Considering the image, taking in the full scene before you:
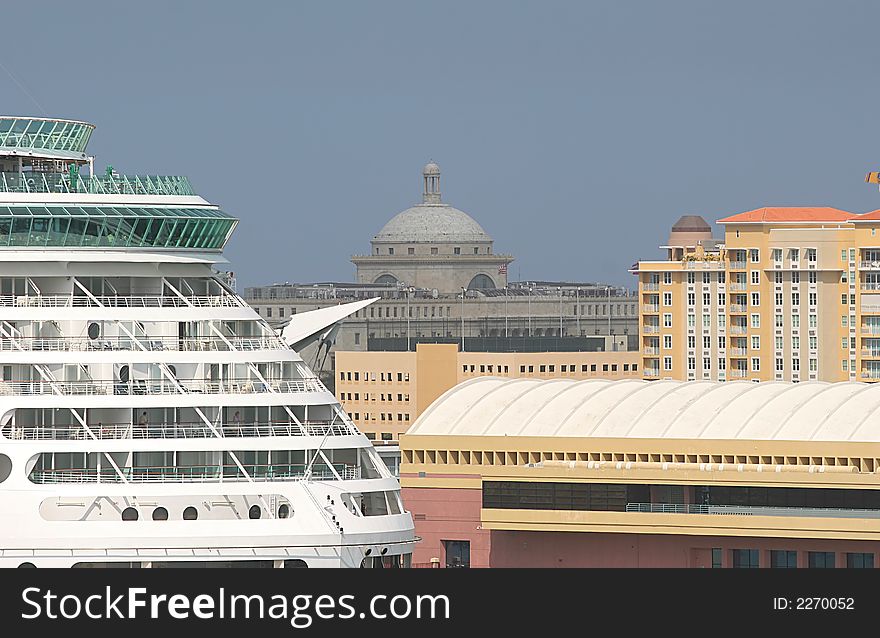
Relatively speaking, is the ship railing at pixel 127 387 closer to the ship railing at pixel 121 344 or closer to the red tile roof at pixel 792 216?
the ship railing at pixel 121 344

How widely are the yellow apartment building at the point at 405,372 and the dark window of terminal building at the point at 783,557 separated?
6964cm

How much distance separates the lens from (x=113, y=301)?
74.7 meters

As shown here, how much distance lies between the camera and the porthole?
7162cm

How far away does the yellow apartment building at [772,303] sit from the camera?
16438cm

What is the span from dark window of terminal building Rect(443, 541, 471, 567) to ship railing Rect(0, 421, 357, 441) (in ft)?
116

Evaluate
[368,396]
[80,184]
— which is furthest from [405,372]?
[80,184]

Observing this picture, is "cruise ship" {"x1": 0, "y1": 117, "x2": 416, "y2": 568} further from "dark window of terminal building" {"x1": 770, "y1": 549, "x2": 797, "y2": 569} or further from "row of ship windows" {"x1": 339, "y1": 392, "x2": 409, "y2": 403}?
"row of ship windows" {"x1": 339, "y1": 392, "x2": 409, "y2": 403}

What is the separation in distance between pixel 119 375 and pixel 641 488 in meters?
35.3

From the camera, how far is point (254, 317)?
7625 cm

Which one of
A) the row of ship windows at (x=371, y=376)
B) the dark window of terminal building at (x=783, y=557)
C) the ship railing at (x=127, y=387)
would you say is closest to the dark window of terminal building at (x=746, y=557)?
the dark window of terminal building at (x=783, y=557)

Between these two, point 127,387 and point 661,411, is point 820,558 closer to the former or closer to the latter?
→ point 661,411

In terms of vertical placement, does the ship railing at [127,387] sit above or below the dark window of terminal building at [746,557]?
above

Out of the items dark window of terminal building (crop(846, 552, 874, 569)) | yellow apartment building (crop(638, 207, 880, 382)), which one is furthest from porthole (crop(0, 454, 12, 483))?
yellow apartment building (crop(638, 207, 880, 382))

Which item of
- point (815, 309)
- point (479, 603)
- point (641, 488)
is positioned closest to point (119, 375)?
point (479, 603)
